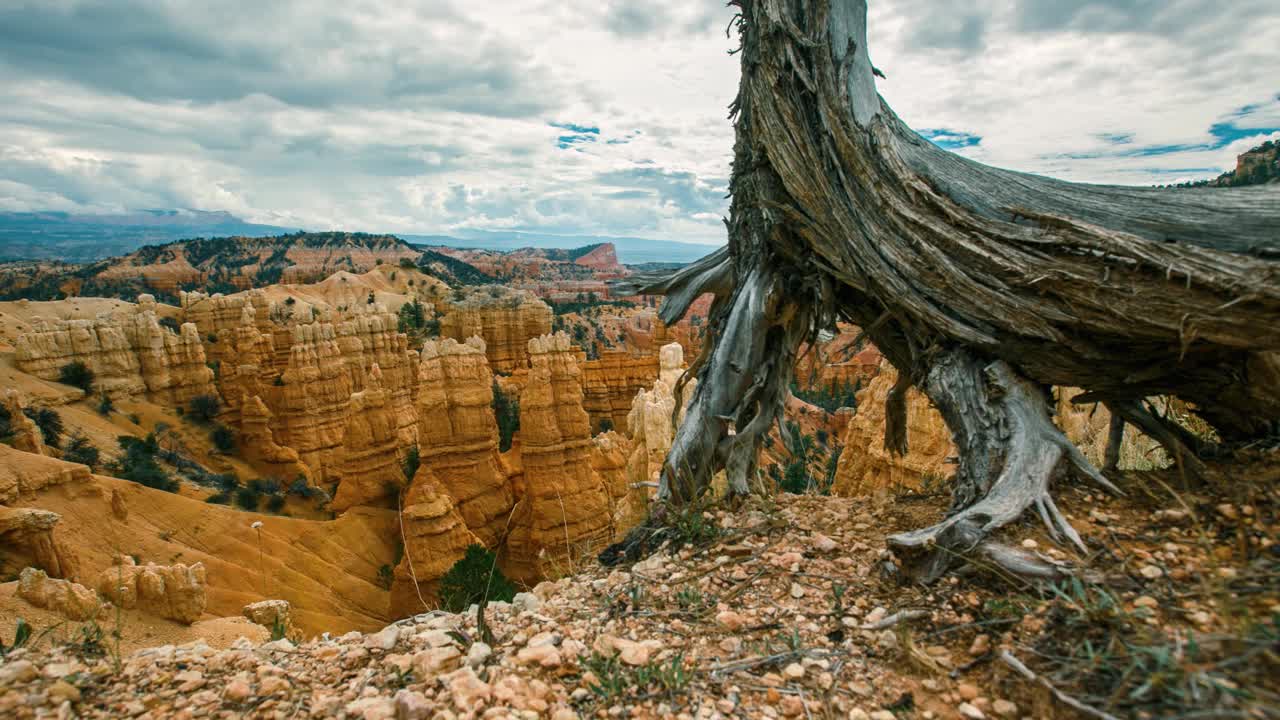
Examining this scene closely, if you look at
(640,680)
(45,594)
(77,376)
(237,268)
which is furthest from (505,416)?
(237,268)

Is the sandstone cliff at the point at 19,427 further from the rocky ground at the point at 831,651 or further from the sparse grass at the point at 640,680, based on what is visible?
the sparse grass at the point at 640,680

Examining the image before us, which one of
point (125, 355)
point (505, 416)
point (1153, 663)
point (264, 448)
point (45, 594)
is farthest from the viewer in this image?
point (505, 416)

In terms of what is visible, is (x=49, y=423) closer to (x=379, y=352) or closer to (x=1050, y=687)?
(x=379, y=352)

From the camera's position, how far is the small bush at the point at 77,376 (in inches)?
1113

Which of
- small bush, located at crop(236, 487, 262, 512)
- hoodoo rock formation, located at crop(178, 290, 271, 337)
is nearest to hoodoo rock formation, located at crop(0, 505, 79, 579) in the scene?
small bush, located at crop(236, 487, 262, 512)

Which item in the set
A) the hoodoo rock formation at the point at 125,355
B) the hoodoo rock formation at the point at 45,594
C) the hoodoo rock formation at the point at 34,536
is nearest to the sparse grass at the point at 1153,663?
the hoodoo rock formation at the point at 45,594

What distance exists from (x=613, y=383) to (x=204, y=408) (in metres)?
21.7

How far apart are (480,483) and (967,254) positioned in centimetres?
2158

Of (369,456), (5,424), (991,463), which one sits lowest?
(369,456)

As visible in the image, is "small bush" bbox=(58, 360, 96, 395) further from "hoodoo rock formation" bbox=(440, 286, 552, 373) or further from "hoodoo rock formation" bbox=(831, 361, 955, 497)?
"hoodoo rock formation" bbox=(831, 361, 955, 497)

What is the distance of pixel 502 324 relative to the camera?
133 feet

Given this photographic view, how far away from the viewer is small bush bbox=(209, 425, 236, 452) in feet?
98.6

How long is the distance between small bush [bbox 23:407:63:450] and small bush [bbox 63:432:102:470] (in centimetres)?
38

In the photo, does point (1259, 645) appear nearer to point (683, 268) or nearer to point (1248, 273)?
point (1248, 273)
